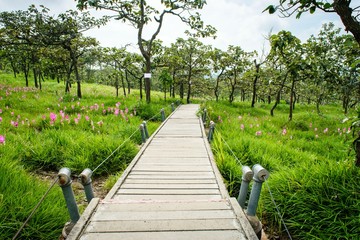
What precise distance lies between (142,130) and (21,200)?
3.73m

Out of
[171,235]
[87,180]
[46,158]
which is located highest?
[87,180]

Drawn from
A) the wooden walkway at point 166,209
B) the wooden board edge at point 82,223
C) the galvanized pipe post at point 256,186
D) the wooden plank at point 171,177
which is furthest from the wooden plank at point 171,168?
the galvanized pipe post at point 256,186

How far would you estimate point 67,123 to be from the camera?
6.89 metres

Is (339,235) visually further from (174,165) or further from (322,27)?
(322,27)

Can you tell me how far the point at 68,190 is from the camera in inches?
89.3

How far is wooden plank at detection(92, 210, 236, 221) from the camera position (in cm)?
238

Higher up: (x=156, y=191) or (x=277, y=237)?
(x=156, y=191)

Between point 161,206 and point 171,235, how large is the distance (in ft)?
1.74

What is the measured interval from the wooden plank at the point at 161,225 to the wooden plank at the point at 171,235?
5 cm

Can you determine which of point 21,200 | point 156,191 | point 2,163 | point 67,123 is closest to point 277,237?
point 156,191

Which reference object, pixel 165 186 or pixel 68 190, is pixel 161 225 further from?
pixel 165 186

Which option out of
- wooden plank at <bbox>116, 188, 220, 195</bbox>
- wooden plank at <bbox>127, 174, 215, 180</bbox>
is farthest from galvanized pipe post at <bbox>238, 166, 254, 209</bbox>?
wooden plank at <bbox>127, 174, 215, 180</bbox>

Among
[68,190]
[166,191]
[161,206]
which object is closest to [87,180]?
[68,190]

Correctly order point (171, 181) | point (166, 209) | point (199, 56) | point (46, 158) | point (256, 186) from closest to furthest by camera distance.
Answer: point (256, 186)
point (166, 209)
point (171, 181)
point (46, 158)
point (199, 56)
